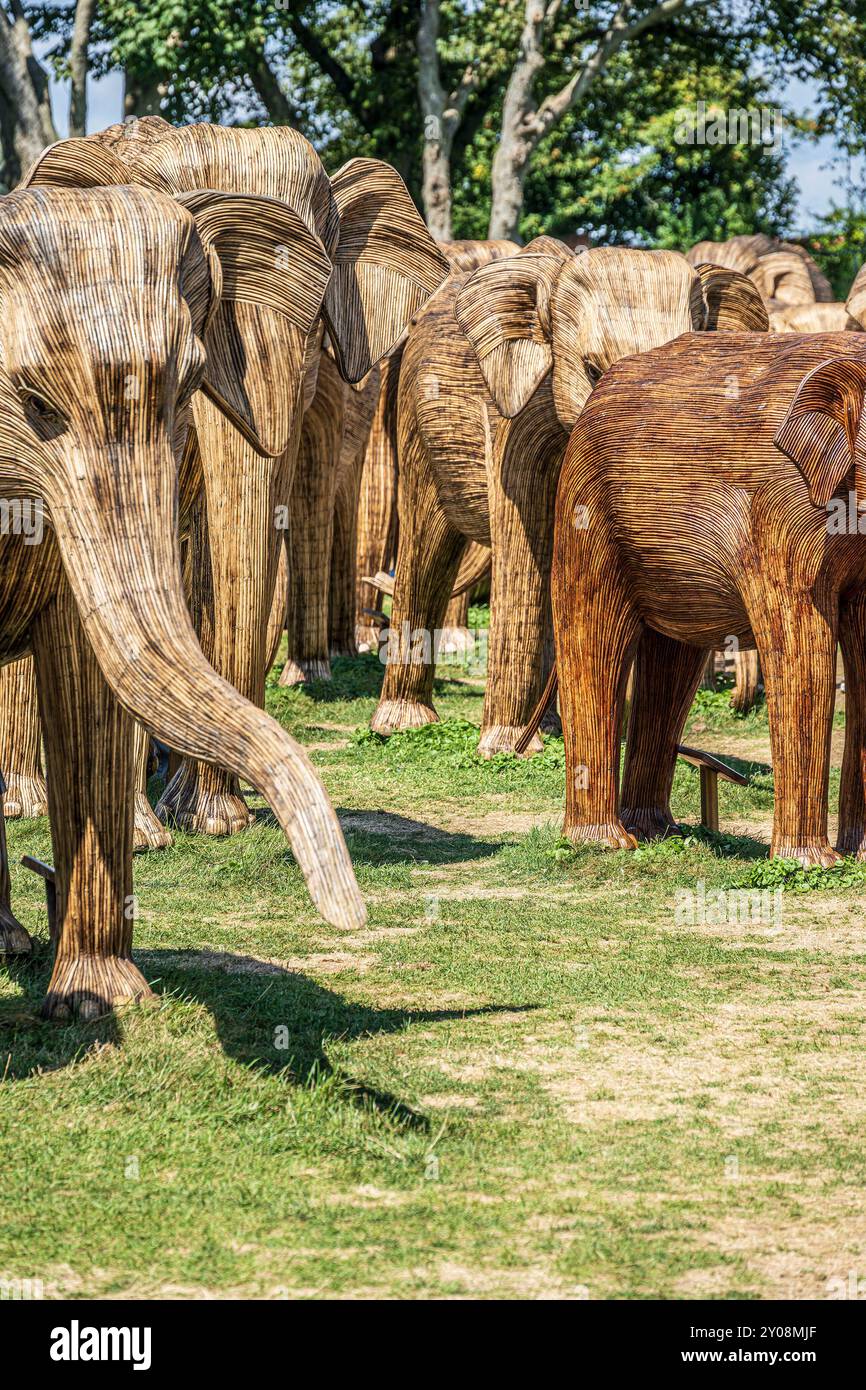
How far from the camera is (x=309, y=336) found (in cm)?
696

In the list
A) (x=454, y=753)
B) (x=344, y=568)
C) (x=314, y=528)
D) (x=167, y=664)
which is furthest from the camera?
(x=344, y=568)

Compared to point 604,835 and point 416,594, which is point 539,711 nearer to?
point 604,835

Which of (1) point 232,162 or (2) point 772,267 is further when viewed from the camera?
(2) point 772,267

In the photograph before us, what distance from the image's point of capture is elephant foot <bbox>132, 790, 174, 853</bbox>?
8.08 meters

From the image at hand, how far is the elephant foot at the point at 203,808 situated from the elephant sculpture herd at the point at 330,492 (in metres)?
0.01

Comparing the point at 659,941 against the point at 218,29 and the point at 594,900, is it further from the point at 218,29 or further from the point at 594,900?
the point at 218,29

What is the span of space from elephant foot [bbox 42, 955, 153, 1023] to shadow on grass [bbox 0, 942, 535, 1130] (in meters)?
0.05

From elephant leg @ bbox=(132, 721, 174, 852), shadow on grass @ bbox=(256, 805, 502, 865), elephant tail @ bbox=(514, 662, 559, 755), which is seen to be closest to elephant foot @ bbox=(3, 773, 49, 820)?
elephant leg @ bbox=(132, 721, 174, 852)

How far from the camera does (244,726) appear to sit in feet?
12.9

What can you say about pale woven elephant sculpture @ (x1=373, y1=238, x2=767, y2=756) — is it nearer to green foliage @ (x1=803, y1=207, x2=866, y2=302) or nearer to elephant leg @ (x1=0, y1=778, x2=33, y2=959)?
elephant leg @ (x1=0, y1=778, x2=33, y2=959)

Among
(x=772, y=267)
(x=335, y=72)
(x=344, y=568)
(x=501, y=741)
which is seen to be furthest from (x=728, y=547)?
(x=335, y=72)

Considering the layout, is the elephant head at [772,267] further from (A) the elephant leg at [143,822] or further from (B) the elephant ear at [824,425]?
(A) the elephant leg at [143,822]

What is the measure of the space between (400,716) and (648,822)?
3532 millimetres

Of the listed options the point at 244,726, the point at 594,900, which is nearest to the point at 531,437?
the point at 594,900
